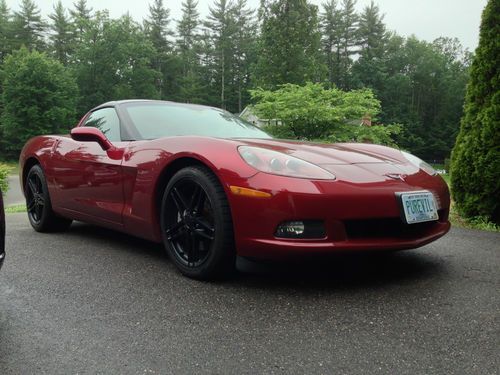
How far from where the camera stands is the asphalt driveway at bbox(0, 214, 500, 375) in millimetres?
1751

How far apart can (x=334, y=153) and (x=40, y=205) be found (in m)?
2.84

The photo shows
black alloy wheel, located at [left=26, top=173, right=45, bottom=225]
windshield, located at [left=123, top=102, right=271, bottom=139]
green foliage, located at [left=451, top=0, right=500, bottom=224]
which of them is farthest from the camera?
green foliage, located at [left=451, top=0, right=500, bottom=224]

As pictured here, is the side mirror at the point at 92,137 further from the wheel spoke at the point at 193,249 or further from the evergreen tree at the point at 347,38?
the evergreen tree at the point at 347,38

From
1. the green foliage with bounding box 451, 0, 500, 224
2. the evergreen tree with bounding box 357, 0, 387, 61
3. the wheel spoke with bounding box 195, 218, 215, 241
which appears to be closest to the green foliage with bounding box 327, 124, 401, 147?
the green foliage with bounding box 451, 0, 500, 224

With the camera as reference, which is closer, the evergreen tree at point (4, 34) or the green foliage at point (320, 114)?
the green foliage at point (320, 114)

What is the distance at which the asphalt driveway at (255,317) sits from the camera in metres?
1.75

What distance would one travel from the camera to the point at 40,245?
3.77 metres

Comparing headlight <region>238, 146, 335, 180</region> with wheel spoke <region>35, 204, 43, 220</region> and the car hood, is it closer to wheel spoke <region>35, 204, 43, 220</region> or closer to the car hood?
the car hood

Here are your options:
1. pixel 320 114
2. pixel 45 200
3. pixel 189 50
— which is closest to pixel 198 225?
pixel 45 200

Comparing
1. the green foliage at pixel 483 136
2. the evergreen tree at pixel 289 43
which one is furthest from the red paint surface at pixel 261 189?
the evergreen tree at pixel 289 43

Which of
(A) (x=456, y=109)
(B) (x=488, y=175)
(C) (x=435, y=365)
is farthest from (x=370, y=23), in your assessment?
(C) (x=435, y=365)

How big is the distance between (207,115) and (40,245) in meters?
1.70

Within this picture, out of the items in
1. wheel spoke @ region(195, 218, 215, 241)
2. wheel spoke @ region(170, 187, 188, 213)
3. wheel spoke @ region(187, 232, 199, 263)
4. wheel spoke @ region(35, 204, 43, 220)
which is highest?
wheel spoke @ region(170, 187, 188, 213)

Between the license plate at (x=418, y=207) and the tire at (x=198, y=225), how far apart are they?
0.95 meters
